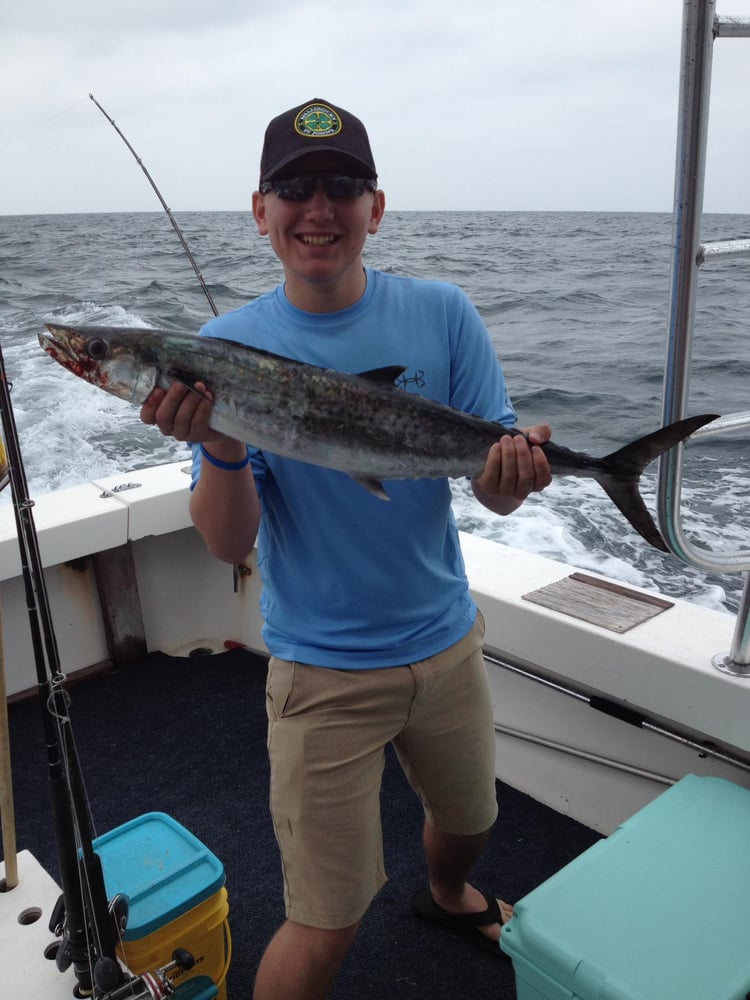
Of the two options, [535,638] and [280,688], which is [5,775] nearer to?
[280,688]

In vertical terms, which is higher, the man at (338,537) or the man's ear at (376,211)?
the man's ear at (376,211)

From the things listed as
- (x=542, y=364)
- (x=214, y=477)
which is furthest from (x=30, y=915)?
(x=542, y=364)

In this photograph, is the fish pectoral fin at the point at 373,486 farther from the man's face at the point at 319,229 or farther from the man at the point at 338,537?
the man's face at the point at 319,229

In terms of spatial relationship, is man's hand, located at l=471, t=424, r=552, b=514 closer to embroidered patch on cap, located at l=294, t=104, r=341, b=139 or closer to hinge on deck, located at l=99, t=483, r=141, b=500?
embroidered patch on cap, located at l=294, t=104, r=341, b=139

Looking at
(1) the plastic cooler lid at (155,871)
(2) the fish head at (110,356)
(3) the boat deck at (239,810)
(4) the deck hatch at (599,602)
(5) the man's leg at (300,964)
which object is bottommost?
(3) the boat deck at (239,810)

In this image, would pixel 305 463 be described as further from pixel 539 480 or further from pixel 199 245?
pixel 199 245

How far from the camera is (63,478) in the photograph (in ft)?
22.4

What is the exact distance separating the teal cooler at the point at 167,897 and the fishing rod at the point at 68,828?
0.66ft

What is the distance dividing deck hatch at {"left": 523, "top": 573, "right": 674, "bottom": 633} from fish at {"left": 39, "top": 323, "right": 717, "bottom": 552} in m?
0.89

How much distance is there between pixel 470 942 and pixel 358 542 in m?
1.37

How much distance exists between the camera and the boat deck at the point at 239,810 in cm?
234

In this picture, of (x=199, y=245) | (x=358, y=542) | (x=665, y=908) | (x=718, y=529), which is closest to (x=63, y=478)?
(x=718, y=529)

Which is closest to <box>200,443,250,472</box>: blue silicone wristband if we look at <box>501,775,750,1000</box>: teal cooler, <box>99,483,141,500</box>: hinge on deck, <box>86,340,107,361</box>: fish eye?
<box>86,340,107,361</box>: fish eye

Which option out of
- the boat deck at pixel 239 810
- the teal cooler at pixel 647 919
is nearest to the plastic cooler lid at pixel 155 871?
the boat deck at pixel 239 810
